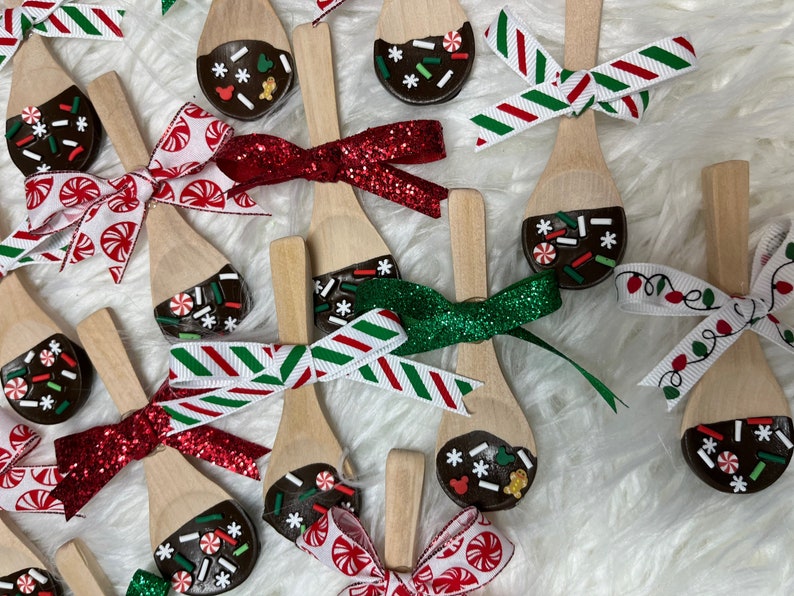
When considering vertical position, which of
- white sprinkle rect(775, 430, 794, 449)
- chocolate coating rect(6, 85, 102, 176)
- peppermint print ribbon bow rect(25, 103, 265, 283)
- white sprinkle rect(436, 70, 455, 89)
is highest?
white sprinkle rect(436, 70, 455, 89)

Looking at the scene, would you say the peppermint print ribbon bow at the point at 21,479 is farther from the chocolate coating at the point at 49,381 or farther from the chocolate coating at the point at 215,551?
the chocolate coating at the point at 215,551

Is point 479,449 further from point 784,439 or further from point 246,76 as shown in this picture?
point 246,76

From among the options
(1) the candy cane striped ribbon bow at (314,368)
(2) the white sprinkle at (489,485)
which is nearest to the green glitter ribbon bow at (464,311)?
(1) the candy cane striped ribbon bow at (314,368)

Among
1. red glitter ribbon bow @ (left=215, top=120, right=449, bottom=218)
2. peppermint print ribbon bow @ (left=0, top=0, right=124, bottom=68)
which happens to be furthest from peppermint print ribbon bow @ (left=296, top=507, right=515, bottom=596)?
peppermint print ribbon bow @ (left=0, top=0, right=124, bottom=68)

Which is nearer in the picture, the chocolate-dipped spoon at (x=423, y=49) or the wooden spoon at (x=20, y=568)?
the chocolate-dipped spoon at (x=423, y=49)

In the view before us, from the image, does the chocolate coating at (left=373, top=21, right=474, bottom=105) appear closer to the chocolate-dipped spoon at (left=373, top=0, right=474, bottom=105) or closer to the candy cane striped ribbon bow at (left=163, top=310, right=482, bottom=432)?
the chocolate-dipped spoon at (left=373, top=0, right=474, bottom=105)

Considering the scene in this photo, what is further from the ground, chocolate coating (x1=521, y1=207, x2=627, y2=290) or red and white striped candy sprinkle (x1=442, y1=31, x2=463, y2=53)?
red and white striped candy sprinkle (x1=442, y1=31, x2=463, y2=53)

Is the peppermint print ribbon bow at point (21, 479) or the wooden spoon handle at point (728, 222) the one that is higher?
the wooden spoon handle at point (728, 222)
